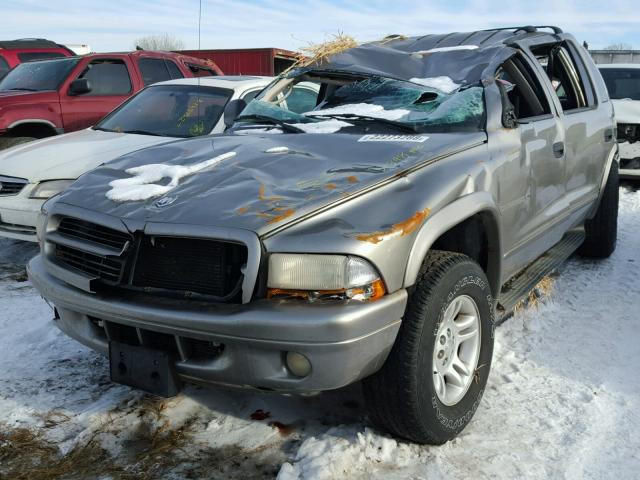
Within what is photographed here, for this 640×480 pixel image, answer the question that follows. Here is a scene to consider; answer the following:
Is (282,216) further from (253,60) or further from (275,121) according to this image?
(253,60)

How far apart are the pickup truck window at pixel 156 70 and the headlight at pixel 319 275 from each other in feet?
22.9

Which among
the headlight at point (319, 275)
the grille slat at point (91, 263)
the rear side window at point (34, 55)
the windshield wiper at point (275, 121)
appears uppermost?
the windshield wiper at point (275, 121)

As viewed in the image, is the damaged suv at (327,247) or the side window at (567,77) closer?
the damaged suv at (327,247)

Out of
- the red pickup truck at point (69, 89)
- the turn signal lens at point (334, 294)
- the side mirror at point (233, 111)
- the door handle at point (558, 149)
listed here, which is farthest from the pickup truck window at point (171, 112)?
the turn signal lens at point (334, 294)

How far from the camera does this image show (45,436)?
2.88 meters

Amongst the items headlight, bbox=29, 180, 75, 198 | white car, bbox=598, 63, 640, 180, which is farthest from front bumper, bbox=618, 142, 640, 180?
headlight, bbox=29, 180, 75, 198

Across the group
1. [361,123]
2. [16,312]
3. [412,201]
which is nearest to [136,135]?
[16,312]

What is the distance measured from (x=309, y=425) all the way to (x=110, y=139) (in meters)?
3.92

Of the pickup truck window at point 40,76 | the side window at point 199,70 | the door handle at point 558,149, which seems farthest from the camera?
the side window at point 199,70

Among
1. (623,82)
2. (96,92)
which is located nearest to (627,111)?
(623,82)

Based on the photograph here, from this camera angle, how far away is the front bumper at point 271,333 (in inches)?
87.9

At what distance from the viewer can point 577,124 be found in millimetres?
4328

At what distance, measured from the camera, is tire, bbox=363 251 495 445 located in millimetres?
2469

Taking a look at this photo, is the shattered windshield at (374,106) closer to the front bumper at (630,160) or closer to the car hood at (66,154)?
the car hood at (66,154)
